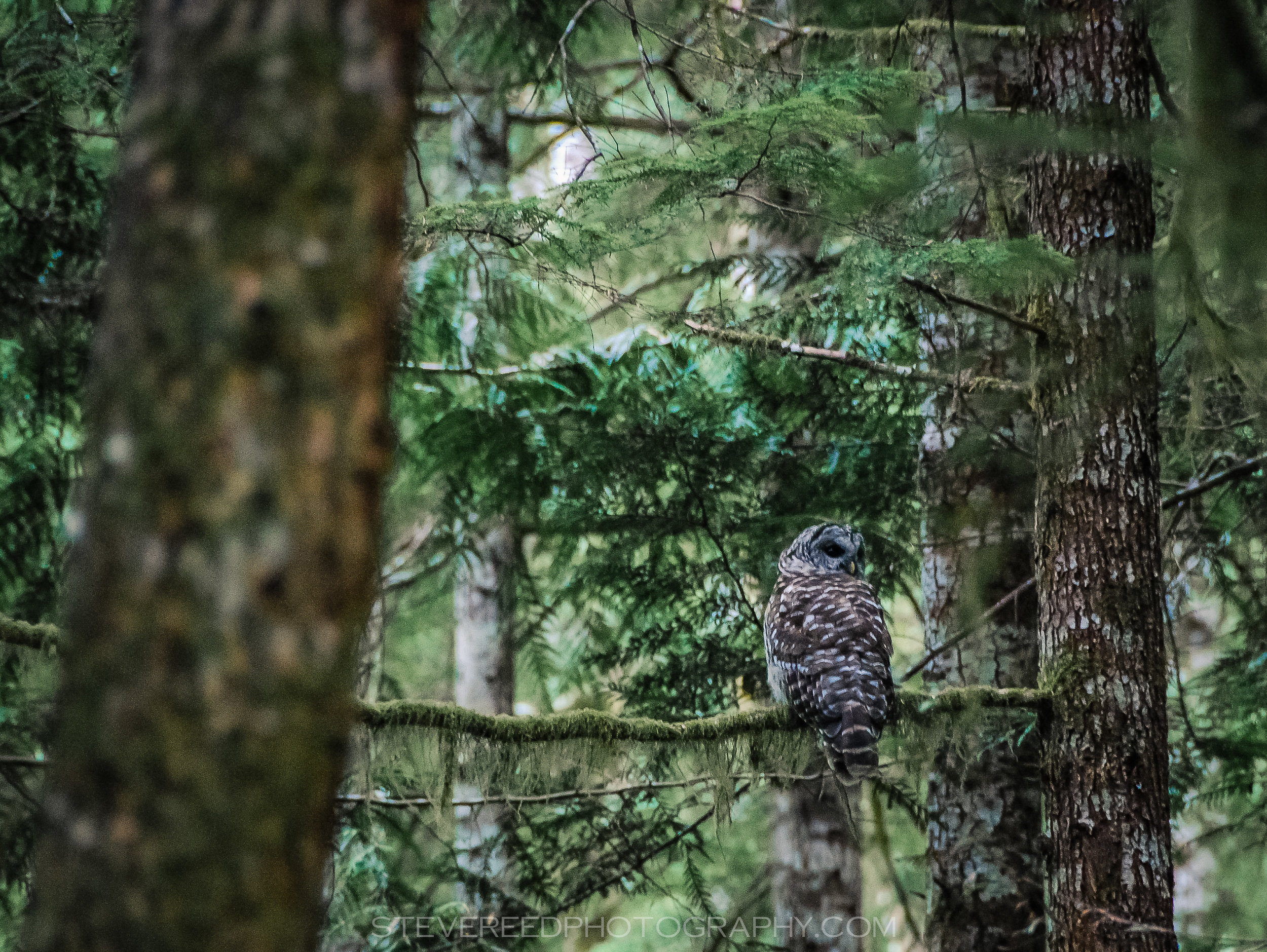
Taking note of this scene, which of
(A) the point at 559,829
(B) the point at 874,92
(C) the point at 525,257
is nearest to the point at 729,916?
(A) the point at 559,829

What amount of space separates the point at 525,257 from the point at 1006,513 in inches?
133

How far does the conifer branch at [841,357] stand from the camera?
15.9ft

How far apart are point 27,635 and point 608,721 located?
74.0 inches

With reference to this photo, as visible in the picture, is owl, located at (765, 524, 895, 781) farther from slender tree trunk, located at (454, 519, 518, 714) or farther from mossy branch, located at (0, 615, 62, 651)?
slender tree trunk, located at (454, 519, 518, 714)

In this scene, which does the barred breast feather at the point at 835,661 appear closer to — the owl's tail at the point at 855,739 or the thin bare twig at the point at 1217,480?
the owl's tail at the point at 855,739

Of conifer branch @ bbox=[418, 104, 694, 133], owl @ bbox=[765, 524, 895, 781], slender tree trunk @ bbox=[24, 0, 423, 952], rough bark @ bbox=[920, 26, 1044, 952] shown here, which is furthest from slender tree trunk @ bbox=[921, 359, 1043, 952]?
slender tree trunk @ bbox=[24, 0, 423, 952]

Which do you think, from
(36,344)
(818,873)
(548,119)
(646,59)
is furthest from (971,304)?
(548,119)

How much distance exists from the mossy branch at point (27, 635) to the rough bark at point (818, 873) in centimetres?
467

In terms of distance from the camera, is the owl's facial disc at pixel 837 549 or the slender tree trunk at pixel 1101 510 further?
the owl's facial disc at pixel 837 549

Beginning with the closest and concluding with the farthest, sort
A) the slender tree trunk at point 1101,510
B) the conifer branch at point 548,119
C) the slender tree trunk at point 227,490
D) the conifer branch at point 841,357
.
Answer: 1. the slender tree trunk at point 227,490
2. the slender tree trunk at point 1101,510
3. the conifer branch at point 841,357
4. the conifer branch at point 548,119

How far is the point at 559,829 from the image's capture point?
6.51 meters

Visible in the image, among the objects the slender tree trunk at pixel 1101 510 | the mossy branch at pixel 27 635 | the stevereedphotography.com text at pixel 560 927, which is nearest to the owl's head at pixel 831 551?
the slender tree trunk at pixel 1101 510

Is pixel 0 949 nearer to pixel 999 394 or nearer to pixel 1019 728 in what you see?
pixel 1019 728

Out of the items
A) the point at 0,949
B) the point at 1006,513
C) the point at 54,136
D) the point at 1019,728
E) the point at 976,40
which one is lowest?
the point at 0,949
